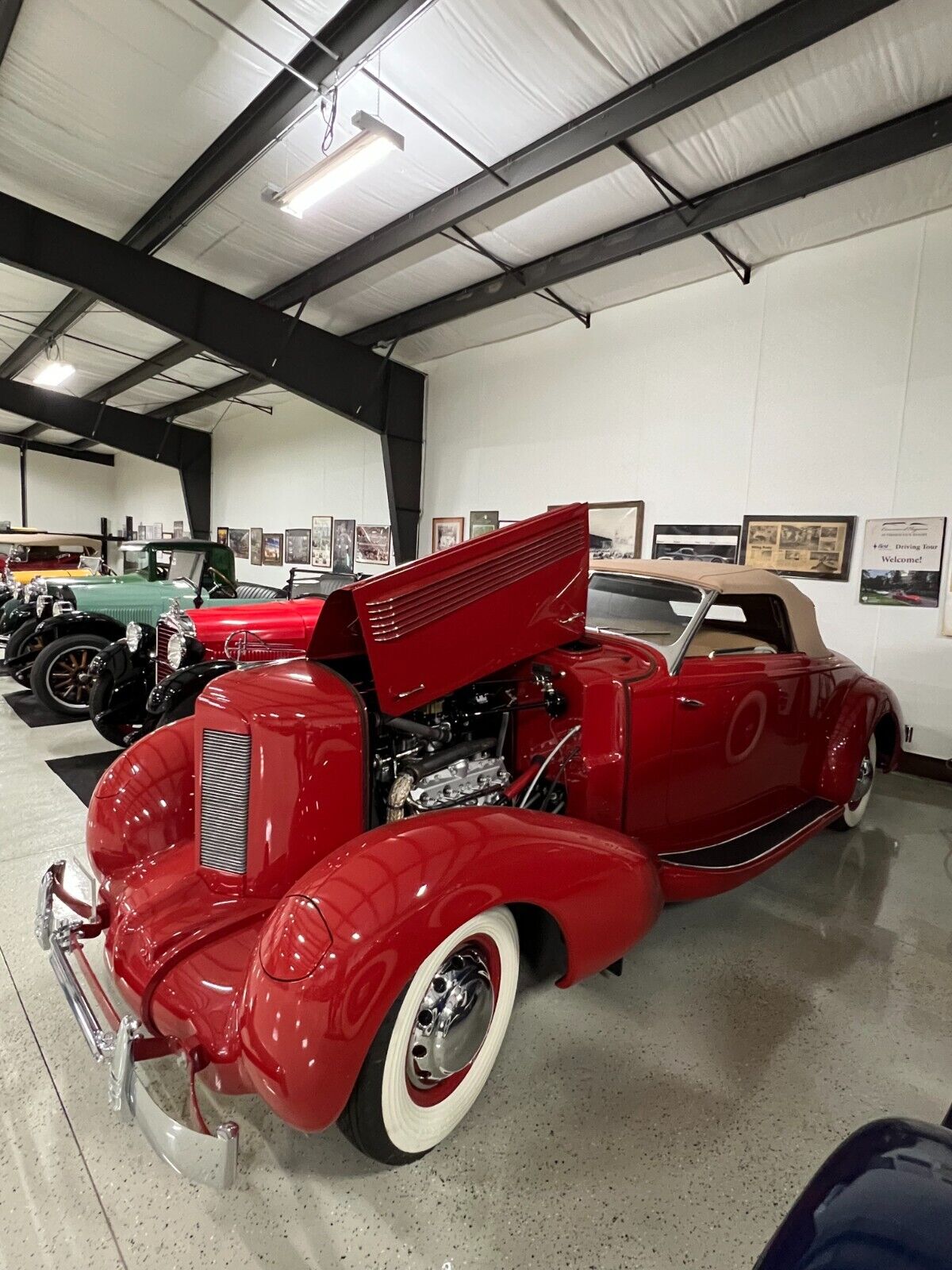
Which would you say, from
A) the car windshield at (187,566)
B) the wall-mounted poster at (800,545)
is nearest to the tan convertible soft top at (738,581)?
the wall-mounted poster at (800,545)

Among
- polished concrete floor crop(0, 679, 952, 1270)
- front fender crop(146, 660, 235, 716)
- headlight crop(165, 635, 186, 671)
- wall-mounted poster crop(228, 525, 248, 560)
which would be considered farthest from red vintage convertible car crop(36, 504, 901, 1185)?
wall-mounted poster crop(228, 525, 248, 560)

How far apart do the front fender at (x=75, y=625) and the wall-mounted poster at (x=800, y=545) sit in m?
5.96

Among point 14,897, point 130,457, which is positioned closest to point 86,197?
point 14,897

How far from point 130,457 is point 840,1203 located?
883 inches

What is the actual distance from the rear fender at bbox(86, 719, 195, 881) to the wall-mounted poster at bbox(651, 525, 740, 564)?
4.68 meters

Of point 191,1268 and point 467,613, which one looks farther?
point 467,613

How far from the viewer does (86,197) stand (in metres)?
5.75

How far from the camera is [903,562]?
15.9 feet

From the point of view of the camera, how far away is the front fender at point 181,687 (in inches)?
146

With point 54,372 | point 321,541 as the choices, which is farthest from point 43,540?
point 321,541

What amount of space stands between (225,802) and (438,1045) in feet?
2.97

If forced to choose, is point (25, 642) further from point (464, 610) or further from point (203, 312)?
point (464, 610)

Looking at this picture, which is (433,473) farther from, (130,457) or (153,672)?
(130,457)

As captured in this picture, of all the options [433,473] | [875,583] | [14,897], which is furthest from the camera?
[433,473]
